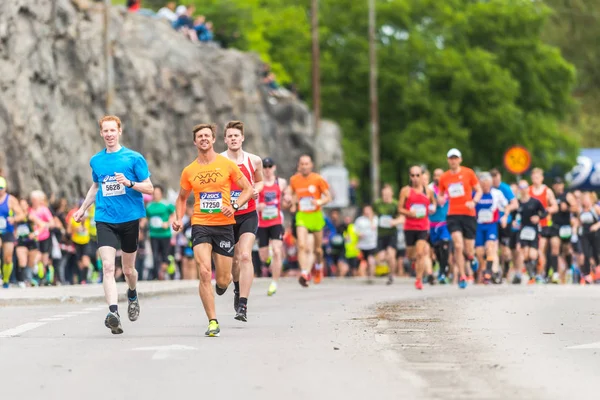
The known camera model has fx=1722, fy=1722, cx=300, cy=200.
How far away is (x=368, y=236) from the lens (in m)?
37.1

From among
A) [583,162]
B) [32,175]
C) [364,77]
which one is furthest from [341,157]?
[32,175]

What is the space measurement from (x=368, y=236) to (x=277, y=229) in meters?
12.6

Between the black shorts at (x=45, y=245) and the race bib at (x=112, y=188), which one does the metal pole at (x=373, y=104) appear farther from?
the race bib at (x=112, y=188)

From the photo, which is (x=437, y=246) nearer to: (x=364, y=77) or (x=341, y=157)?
(x=341, y=157)

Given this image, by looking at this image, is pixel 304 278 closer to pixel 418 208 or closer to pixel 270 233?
pixel 270 233

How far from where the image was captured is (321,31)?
67875 millimetres

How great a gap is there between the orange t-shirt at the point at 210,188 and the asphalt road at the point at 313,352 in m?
1.06

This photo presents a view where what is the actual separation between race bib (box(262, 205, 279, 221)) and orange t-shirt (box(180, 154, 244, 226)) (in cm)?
889

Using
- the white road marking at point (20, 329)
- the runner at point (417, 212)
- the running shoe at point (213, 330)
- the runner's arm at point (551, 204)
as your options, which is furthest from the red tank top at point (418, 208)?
the running shoe at point (213, 330)

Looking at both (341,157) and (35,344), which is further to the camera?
(341,157)

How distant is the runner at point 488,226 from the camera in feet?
93.8

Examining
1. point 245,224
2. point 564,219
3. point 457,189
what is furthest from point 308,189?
point 245,224

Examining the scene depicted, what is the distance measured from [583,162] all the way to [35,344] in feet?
186

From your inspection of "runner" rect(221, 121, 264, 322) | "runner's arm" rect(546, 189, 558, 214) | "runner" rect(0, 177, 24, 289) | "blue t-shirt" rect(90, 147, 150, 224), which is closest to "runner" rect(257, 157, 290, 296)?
"runner" rect(0, 177, 24, 289)
